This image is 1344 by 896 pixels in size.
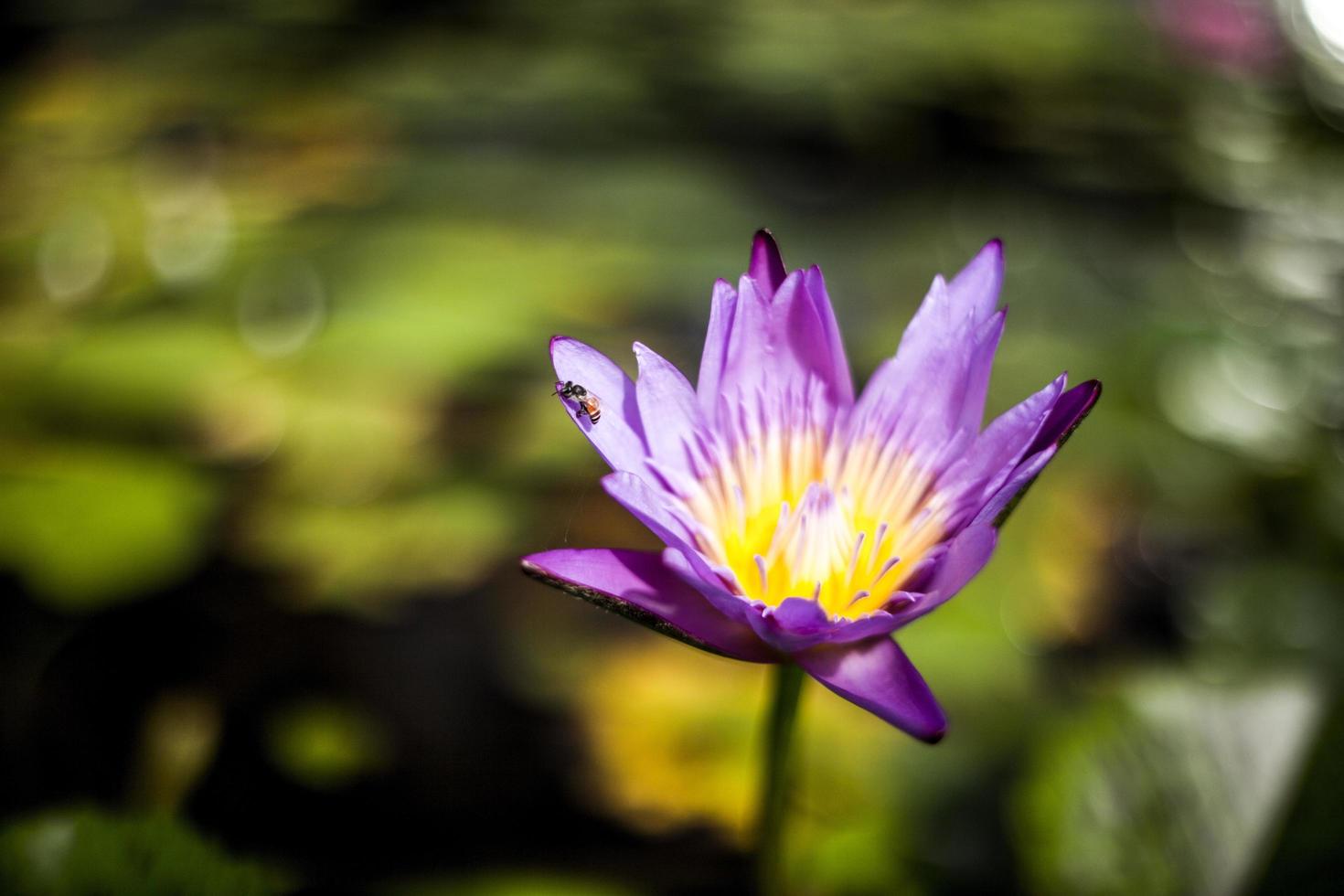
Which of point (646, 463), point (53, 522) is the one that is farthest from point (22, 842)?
point (53, 522)

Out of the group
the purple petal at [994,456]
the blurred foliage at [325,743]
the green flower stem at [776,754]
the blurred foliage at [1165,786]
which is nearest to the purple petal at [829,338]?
the purple petal at [994,456]

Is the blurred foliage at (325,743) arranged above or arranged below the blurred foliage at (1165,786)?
below

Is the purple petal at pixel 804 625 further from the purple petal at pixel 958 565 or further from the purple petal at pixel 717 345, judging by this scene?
the purple petal at pixel 717 345

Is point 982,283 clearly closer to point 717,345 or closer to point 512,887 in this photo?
point 717,345

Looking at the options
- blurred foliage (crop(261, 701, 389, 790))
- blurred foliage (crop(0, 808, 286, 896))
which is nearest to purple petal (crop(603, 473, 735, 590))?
blurred foliage (crop(0, 808, 286, 896))

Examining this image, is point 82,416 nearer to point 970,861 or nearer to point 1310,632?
point 970,861

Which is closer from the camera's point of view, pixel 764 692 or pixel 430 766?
pixel 430 766

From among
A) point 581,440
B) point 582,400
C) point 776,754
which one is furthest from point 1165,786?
point 581,440
